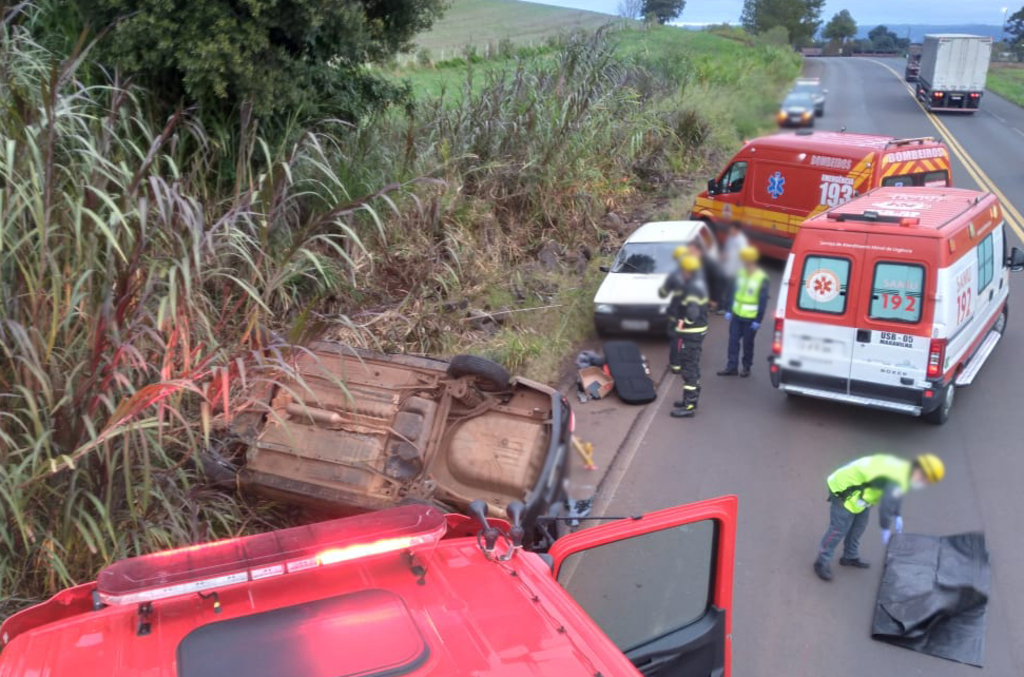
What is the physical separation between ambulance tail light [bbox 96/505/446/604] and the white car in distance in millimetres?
986

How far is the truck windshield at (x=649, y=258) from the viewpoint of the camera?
5.05 ft

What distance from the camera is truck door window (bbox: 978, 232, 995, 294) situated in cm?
546

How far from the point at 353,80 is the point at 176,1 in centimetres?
271

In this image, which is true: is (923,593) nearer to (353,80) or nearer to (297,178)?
(297,178)

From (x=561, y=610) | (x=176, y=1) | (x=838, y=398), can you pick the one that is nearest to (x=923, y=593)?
(x=838, y=398)

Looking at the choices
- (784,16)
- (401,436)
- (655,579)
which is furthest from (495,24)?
(784,16)

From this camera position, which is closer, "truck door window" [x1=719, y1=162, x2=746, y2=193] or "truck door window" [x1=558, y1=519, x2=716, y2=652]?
"truck door window" [x1=558, y1=519, x2=716, y2=652]

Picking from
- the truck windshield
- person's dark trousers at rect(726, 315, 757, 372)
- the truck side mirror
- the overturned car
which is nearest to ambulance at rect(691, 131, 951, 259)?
the truck windshield

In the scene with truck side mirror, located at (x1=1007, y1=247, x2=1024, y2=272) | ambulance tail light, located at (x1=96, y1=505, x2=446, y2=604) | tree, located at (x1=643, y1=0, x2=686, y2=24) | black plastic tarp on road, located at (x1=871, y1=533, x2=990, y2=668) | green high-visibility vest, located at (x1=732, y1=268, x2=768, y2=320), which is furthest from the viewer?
truck side mirror, located at (x1=1007, y1=247, x2=1024, y2=272)

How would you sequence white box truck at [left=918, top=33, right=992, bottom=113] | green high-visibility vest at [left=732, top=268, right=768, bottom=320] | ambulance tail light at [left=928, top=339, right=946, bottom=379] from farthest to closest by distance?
1. white box truck at [left=918, top=33, right=992, bottom=113]
2. ambulance tail light at [left=928, top=339, right=946, bottom=379]
3. green high-visibility vest at [left=732, top=268, right=768, bottom=320]

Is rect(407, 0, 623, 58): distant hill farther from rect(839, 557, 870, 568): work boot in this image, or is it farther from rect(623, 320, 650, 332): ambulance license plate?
rect(839, 557, 870, 568): work boot

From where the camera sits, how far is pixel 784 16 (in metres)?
2.44

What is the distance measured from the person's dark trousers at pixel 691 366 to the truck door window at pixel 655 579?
73 cm

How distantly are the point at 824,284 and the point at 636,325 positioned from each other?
81 centimetres
